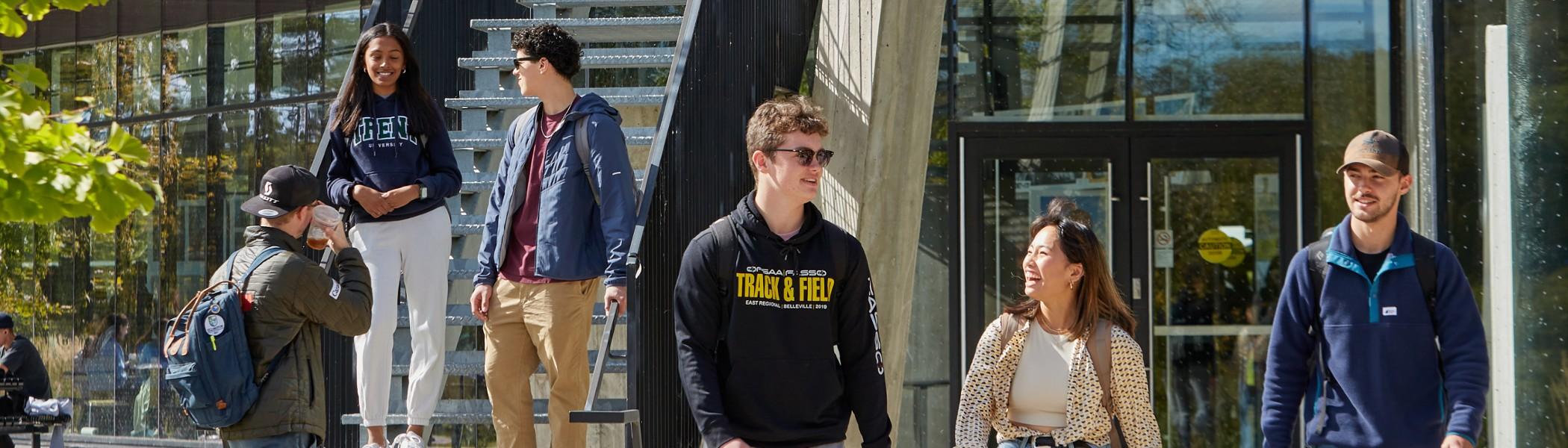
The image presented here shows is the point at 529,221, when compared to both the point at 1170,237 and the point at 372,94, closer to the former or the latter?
the point at 372,94

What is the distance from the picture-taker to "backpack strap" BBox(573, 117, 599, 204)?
600 cm

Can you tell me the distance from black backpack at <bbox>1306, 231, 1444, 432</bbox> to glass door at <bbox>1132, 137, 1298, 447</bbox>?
6670 millimetres

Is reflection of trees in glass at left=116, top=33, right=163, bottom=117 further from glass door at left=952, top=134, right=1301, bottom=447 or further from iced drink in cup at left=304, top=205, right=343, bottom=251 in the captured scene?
iced drink in cup at left=304, top=205, right=343, bottom=251

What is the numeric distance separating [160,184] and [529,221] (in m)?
10.2

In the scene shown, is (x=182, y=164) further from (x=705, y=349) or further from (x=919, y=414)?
(x=705, y=349)

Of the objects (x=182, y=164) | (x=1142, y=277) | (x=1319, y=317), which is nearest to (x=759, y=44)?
(x=1319, y=317)

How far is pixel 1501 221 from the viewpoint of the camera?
838cm

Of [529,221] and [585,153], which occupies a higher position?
[585,153]

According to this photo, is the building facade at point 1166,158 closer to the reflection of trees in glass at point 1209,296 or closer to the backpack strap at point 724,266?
the reflection of trees in glass at point 1209,296

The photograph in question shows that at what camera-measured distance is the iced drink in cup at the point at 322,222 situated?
5.68m

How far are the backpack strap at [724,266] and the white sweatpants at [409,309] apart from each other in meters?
2.27

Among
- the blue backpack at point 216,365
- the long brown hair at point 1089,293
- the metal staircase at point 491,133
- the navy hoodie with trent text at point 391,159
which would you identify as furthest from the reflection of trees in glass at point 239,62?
the long brown hair at point 1089,293

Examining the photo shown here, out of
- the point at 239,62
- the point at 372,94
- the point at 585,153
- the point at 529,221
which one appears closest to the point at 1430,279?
the point at 585,153

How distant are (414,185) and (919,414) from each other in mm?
6460
